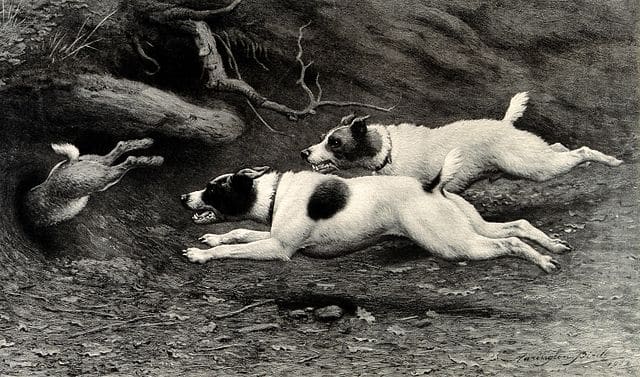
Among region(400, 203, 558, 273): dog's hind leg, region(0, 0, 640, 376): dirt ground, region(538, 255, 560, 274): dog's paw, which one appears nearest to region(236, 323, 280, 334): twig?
region(0, 0, 640, 376): dirt ground

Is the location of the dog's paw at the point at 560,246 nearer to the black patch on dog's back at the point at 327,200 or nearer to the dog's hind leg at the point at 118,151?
the black patch on dog's back at the point at 327,200

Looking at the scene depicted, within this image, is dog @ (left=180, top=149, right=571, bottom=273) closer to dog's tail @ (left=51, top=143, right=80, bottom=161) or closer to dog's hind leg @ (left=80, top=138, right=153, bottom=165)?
dog's hind leg @ (left=80, top=138, right=153, bottom=165)

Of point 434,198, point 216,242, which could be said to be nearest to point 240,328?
point 216,242

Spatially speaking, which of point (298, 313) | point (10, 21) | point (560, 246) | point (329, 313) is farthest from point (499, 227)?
point (10, 21)

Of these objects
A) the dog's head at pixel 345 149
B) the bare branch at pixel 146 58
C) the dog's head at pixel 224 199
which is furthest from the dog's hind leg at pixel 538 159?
the bare branch at pixel 146 58

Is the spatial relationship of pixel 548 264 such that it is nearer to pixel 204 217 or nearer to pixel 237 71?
pixel 204 217

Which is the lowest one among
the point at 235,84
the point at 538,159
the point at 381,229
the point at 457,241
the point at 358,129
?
the point at 457,241
